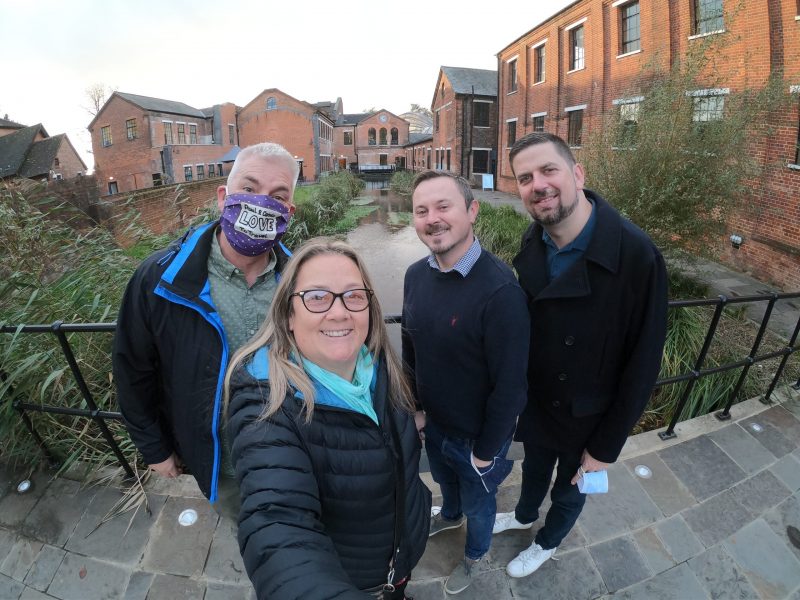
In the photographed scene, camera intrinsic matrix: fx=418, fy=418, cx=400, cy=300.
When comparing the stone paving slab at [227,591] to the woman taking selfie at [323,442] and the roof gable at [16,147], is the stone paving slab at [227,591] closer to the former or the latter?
the woman taking selfie at [323,442]

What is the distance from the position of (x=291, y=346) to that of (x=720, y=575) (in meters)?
2.26

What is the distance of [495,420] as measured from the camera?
1.61 meters

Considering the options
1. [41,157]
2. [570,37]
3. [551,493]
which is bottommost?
[551,493]

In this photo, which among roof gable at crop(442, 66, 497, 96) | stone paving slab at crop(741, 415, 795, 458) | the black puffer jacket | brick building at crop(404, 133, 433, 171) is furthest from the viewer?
brick building at crop(404, 133, 433, 171)

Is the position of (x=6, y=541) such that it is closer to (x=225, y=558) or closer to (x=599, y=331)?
(x=225, y=558)

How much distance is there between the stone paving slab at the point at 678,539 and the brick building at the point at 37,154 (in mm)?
35217

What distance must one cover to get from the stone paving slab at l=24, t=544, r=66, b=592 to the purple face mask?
1770mm

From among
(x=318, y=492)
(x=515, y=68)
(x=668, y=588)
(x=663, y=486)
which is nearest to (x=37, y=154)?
(x=515, y=68)

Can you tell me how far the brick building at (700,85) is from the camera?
8.02 metres

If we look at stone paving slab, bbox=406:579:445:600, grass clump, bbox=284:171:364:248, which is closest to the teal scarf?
stone paving slab, bbox=406:579:445:600

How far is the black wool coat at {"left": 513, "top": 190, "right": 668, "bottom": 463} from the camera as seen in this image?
150 cm

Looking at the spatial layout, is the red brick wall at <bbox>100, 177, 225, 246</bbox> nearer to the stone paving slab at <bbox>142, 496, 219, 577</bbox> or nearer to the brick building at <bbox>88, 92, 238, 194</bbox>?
the stone paving slab at <bbox>142, 496, 219, 577</bbox>

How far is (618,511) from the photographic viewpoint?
7.36 feet

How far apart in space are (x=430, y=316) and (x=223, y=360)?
79 centimetres
